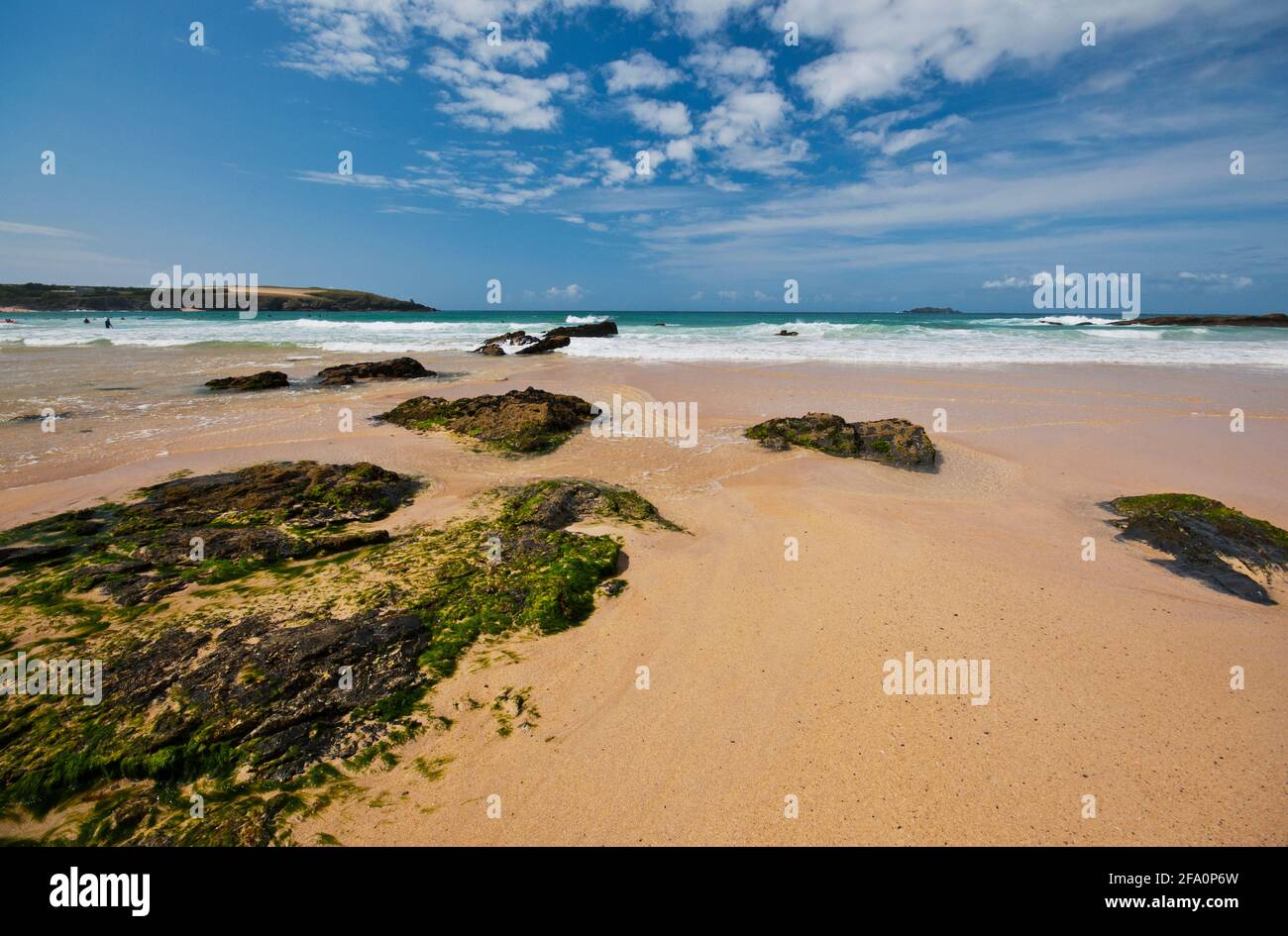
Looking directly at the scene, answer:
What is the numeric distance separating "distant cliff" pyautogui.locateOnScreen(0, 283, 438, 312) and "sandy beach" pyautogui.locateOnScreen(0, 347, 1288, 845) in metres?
122

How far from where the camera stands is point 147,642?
12.3ft

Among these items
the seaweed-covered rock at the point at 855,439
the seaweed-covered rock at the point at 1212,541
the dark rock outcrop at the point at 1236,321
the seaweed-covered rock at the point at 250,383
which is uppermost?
the dark rock outcrop at the point at 1236,321

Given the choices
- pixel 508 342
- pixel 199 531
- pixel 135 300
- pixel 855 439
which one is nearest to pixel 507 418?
pixel 199 531

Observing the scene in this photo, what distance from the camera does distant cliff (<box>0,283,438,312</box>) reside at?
92750mm

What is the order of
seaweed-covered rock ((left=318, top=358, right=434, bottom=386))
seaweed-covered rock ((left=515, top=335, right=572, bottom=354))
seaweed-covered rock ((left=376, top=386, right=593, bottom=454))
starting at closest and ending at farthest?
seaweed-covered rock ((left=376, top=386, right=593, bottom=454))
seaweed-covered rock ((left=318, top=358, right=434, bottom=386))
seaweed-covered rock ((left=515, top=335, right=572, bottom=354))

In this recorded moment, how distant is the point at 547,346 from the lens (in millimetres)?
29969

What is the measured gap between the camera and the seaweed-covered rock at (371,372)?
17.0 meters

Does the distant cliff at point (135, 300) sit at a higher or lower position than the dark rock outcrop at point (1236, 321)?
higher

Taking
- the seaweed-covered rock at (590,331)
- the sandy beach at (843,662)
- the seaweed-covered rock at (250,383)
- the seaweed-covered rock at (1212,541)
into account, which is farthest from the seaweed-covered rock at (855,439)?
the seaweed-covered rock at (590,331)

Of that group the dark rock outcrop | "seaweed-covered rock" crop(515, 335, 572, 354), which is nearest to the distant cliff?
"seaweed-covered rock" crop(515, 335, 572, 354)

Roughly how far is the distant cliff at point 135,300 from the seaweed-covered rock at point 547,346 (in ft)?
321

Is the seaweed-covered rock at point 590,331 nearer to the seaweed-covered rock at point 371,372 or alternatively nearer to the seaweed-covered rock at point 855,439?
the seaweed-covered rock at point 371,372

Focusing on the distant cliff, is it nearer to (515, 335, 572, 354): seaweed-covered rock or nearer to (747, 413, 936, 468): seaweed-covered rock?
(515, 335, 572, 354): seaweed-covered rock
